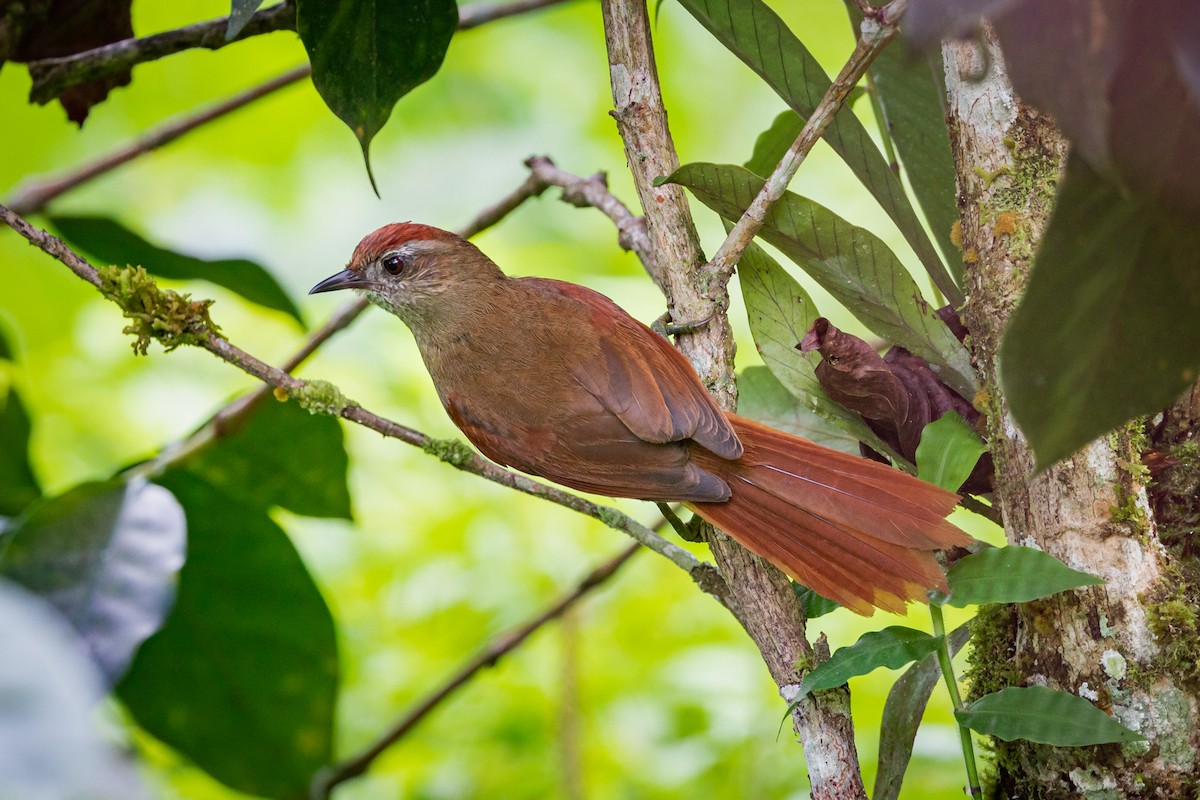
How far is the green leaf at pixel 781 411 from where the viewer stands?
173 cm

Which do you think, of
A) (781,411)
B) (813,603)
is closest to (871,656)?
(813,603)

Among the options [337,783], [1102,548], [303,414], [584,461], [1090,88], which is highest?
[1090,88]

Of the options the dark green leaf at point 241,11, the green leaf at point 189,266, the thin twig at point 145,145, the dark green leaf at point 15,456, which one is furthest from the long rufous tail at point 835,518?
the dark green leaf at point 15,456

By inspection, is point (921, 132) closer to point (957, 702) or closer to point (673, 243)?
point (673, 243)

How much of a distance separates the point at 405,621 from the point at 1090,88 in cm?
282

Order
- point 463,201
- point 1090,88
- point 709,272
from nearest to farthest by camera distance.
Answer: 1. point 1090,88
2. point 709,272
3. point 463,201

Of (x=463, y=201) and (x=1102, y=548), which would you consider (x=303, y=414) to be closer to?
(x=1102, y=548)

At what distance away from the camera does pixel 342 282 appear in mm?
2393

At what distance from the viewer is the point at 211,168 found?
14.9 ft

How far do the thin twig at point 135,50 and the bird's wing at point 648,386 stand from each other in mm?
639

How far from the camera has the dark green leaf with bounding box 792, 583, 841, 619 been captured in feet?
4.70

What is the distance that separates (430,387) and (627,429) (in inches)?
78.5

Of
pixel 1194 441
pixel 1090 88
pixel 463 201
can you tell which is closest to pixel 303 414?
pixel 1194 441

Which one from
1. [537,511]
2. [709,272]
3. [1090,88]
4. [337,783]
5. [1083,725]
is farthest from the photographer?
[537,511]
